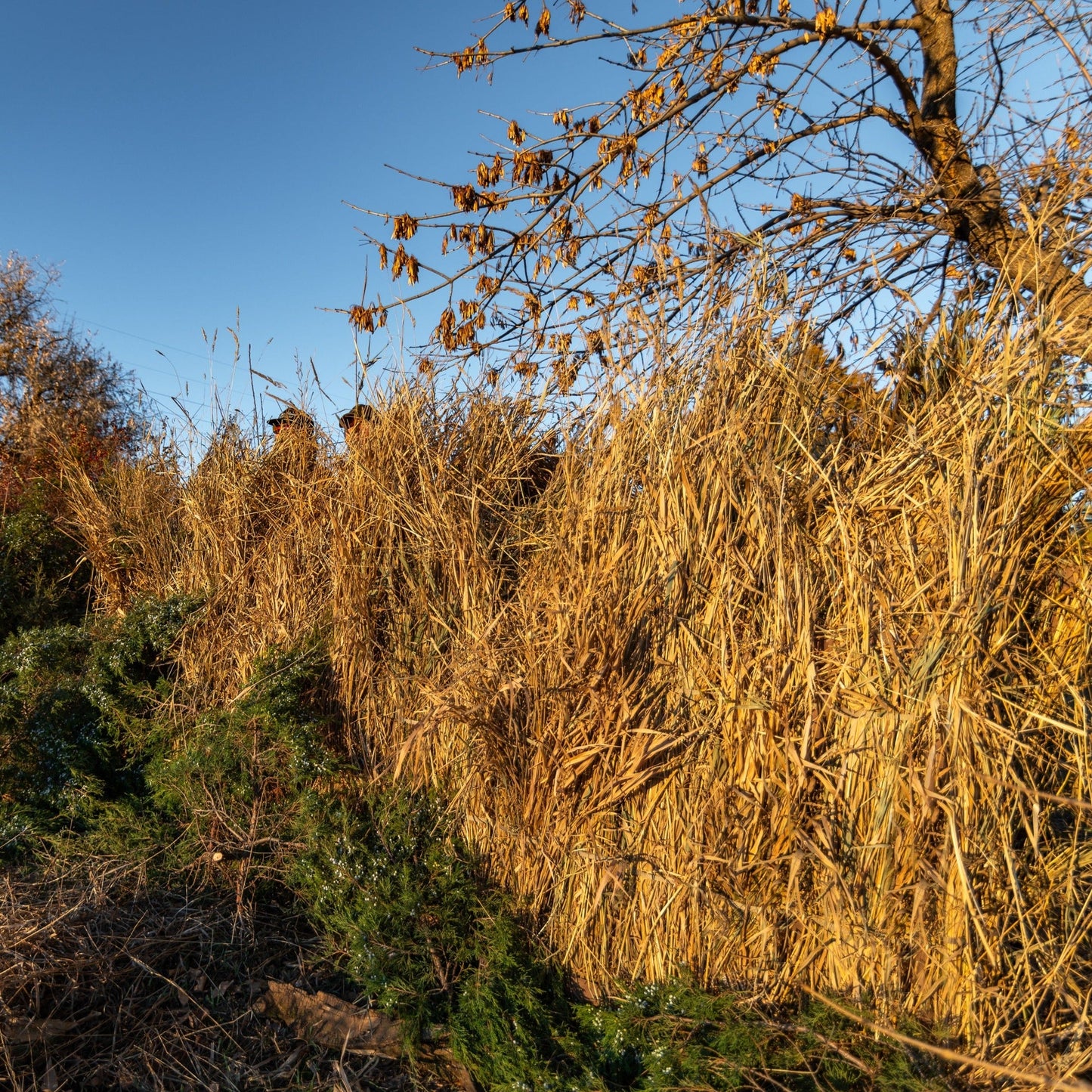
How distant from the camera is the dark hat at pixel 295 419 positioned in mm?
5613

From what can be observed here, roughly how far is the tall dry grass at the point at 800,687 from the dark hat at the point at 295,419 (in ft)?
7.23

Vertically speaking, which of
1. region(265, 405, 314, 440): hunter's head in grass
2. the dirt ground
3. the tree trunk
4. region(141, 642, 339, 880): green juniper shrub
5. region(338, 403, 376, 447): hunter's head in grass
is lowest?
the dirt ground

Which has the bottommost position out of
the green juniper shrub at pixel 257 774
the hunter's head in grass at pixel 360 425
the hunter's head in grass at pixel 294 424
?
the green juniper shrub at pixel 257 774

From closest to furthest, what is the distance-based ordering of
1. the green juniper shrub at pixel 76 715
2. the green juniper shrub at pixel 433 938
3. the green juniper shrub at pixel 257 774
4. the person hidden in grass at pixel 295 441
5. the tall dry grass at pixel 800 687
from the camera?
the tall dry grass at pixel 800 687, the green juniper shrub at pixel 433 938, the green juniper shrub at pixel 257 774, the green juniper shrub at pixel 76 715, the person hidden in grass at pixel 295 441

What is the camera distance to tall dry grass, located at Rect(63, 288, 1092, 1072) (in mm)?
2500

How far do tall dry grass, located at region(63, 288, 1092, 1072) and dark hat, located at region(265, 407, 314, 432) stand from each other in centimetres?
220

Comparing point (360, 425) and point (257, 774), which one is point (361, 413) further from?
point (257, 774)

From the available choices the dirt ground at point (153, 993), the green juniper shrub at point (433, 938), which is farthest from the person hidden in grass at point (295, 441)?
the dirt ground at point (153, 993)

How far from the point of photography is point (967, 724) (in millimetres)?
2469

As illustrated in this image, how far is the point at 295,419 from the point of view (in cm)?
570

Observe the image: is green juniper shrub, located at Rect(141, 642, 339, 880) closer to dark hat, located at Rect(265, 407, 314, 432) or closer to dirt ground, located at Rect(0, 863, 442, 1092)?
dirt ground, located at Rect(0, 863, 442, 1092)

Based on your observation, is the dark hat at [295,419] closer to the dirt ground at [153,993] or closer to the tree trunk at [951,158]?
the dirt ground at [153,993]

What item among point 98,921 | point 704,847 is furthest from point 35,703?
point 704,847

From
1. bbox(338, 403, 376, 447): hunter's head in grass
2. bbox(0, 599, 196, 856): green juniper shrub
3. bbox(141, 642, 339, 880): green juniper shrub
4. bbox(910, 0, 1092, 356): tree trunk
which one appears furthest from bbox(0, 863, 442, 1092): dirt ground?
bbox(910, 0, 1092, 356): tree trunk
